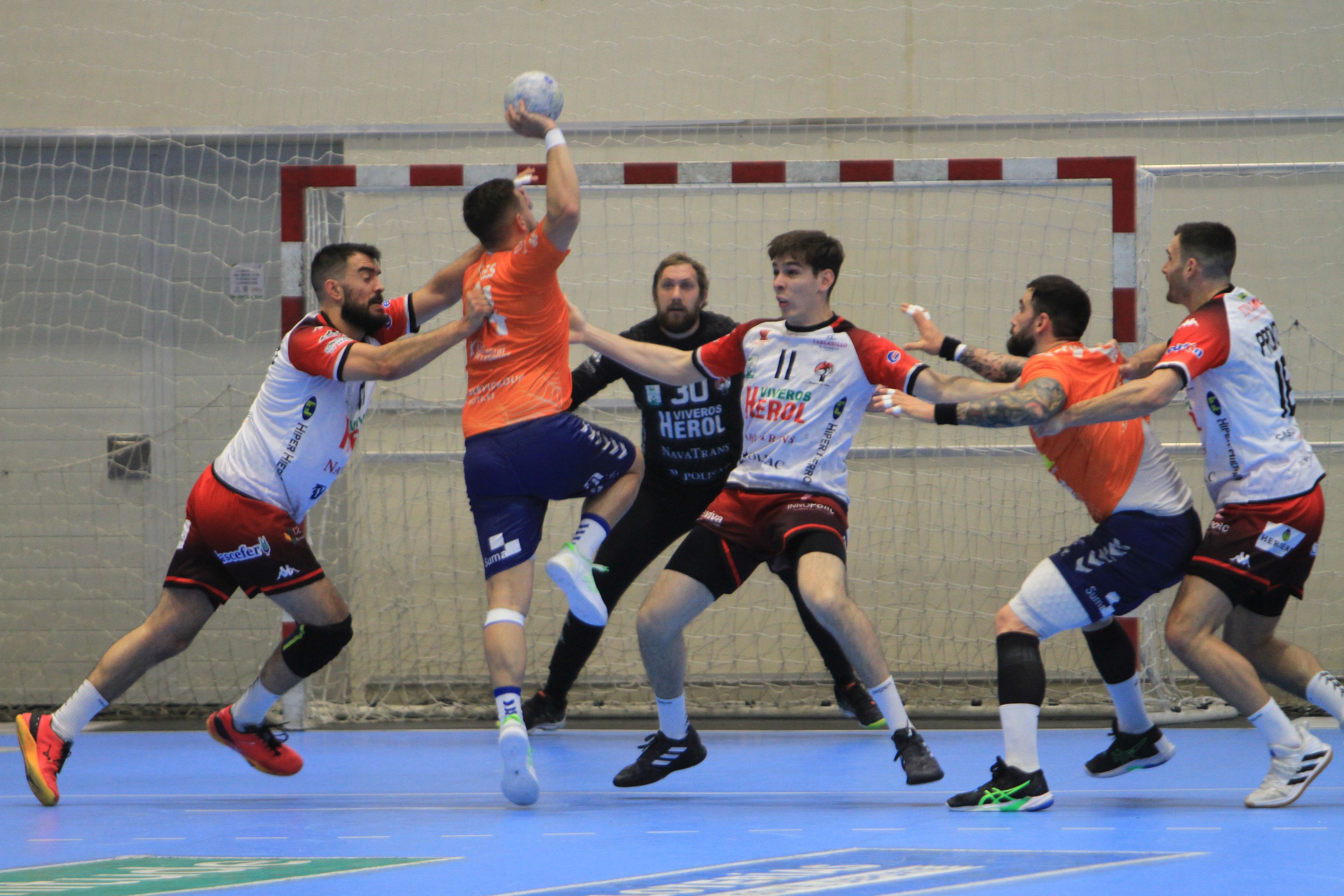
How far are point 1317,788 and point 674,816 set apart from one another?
244 cm

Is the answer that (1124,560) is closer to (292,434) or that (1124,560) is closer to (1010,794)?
(1010,794)

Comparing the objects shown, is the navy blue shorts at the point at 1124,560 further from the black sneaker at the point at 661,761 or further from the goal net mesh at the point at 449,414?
the goal net mesh at the point at 449,414

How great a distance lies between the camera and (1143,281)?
752 centimetres

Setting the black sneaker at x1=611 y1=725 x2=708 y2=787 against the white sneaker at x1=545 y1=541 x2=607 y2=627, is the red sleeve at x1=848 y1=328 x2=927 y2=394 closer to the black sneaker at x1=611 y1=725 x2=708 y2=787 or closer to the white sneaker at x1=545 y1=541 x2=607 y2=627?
the white sneaker at x1=545 y1=541 x2=607 y2=627

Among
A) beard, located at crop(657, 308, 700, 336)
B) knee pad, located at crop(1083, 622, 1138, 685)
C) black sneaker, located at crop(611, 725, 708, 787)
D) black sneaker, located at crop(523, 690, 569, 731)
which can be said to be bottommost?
black sneaker, located at crop(523, 690, 569, 731)

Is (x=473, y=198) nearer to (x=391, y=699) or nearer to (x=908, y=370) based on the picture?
(x=908, y=370)

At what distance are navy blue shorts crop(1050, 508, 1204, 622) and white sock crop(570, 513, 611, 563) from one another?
1.66 m

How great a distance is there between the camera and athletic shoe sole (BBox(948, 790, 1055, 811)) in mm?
4457

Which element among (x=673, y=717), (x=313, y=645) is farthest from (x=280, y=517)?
(x=673, y=717)

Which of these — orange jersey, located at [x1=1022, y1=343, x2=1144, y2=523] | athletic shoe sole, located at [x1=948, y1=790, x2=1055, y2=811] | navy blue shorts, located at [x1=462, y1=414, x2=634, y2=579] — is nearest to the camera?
athletic shoe sole, located at [x1=948, y1=790, x2=1055, y2=811]

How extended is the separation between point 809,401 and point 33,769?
3.23 meters

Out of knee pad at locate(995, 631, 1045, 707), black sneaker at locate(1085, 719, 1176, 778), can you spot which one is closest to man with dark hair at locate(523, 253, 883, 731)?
black sneaker at locate(1085, 719, 1176, 778)

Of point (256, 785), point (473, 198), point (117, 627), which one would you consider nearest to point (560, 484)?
point (473, 198)

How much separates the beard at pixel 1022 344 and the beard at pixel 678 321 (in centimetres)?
181
